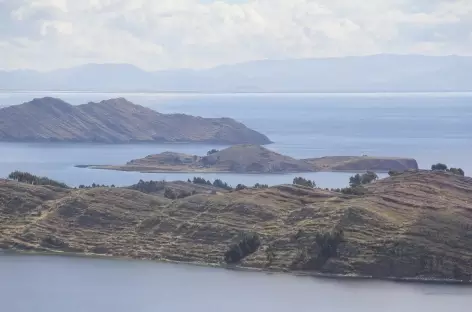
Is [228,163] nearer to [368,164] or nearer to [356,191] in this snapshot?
[368,164]

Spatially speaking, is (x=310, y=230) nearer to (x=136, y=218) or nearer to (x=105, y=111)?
(x=136, y=218)

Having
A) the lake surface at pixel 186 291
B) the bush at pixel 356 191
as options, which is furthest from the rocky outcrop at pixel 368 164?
the lake surface at pixel 186 291

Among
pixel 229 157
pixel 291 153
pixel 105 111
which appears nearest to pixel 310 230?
pixel 229 157

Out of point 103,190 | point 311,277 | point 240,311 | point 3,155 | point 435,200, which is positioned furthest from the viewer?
point 3,155

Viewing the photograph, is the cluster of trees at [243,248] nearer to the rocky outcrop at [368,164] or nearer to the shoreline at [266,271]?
the shoreline at [266,271]

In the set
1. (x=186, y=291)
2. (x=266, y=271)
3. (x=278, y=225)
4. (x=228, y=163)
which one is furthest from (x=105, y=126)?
(x=186, y=291)

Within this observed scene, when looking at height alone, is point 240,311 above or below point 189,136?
below

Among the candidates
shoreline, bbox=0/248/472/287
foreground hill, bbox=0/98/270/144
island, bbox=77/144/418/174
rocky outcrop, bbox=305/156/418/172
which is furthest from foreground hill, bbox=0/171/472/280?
foreground hill, bbox=0/98/270/144
